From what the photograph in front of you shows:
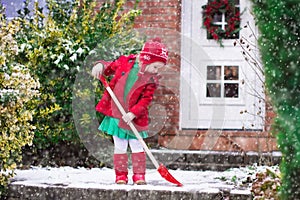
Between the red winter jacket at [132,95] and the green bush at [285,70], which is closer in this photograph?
the green bush at [285,70]

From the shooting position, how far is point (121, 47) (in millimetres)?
6641

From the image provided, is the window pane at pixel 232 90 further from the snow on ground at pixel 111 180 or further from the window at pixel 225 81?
the snow on ground at pixel 111 180

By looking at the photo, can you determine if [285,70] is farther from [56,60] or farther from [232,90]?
[232,90]

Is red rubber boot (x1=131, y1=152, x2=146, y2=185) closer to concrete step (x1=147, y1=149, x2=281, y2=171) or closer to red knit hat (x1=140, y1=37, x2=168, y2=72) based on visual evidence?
red knit hat (x1=140, y1=37, x2=168, y2=72)

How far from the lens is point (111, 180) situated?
496 centimetres

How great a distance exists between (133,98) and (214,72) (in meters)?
3.71

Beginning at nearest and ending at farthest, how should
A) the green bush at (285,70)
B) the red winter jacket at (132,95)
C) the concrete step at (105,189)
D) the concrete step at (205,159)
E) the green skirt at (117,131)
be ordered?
1. the green bush at (285,70)
2. the concrete step at (105,189)
3. the red winter jacket at (132,95)
4. the green skirt at (117,131)
5. the concrete step at (205,159)

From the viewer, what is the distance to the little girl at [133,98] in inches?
180

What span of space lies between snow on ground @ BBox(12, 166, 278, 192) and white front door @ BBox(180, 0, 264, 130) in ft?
7.26

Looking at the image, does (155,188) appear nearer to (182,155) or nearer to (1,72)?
(1,72)

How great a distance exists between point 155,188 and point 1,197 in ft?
4.52

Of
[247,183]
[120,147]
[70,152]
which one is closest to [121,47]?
[70,152]

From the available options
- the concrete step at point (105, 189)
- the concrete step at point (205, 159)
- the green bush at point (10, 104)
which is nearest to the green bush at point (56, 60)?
the concrete step at point (105, 189)

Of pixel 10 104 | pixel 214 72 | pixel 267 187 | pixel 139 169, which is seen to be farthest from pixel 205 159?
pixel 10 104
